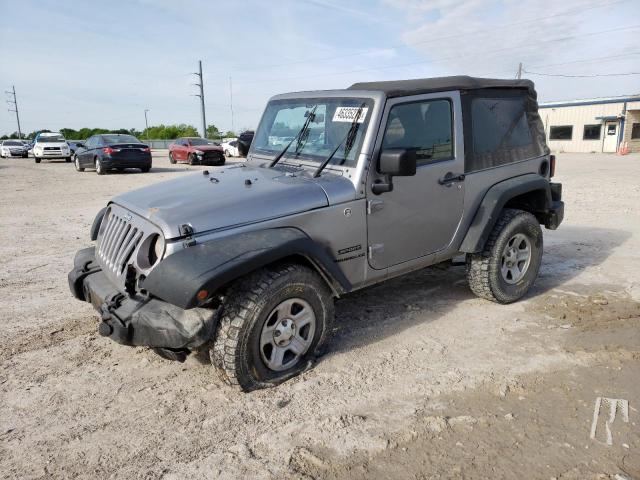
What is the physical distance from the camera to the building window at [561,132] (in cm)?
3588

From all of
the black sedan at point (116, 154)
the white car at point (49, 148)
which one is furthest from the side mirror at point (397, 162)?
the white car at point (49, 148)

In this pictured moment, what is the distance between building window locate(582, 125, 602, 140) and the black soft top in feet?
115

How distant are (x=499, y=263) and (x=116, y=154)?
1669cm

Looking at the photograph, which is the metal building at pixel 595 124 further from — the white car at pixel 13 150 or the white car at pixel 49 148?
the white car at pixel 13 150

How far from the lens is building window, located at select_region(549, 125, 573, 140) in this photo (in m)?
35.9

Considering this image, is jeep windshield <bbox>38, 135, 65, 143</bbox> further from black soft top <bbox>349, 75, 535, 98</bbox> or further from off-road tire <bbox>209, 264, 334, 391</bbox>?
off-road tire <bbox>209, 264, 334, 391</bbox>

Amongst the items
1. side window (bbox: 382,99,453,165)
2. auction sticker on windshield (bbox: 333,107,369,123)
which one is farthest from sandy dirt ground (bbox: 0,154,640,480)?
auction sticker on windshield (bbox: 333,107,369,123)

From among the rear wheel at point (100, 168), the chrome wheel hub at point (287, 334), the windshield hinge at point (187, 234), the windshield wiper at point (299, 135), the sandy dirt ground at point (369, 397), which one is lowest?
the sandy dirt ground at point (369, 397)

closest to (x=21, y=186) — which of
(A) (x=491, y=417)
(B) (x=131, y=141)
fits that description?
(B) (x=131, y=141)

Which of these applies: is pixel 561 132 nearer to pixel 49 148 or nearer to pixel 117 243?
pixel 49 148

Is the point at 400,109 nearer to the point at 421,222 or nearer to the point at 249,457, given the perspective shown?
the point at 421,222

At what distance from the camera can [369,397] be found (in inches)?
126

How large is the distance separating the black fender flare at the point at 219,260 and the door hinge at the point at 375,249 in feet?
1.81

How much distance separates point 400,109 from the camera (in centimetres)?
382
